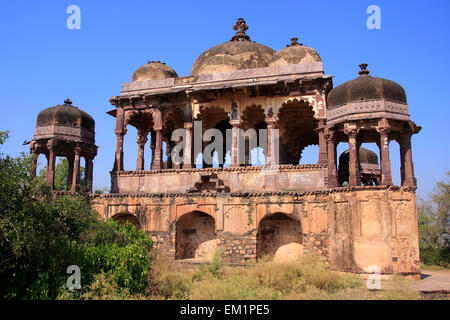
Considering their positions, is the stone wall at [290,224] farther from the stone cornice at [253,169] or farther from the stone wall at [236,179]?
the stone cornice at [253,169]

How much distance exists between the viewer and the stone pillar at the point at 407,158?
1580 cm

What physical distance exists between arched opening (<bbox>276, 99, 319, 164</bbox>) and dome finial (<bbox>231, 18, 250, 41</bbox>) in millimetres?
5531

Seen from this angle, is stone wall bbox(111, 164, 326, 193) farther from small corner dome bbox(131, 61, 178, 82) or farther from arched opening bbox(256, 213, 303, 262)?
small corner dome bbox(131, 61, 178, 82)

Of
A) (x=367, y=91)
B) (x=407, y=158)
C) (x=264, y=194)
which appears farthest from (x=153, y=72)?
(x=407, y=158)

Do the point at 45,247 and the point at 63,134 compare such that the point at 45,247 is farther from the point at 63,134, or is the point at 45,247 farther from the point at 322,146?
the point at 322,146

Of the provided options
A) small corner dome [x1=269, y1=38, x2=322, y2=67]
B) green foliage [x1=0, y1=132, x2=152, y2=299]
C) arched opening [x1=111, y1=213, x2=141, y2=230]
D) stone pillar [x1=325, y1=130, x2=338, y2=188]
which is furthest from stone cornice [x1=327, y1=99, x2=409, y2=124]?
arched opening [x1=111, y1=213, x2=141, y2=230]

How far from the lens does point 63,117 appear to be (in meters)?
20.5

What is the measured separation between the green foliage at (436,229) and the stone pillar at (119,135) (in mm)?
16901

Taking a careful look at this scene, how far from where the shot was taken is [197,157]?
70.1 ft

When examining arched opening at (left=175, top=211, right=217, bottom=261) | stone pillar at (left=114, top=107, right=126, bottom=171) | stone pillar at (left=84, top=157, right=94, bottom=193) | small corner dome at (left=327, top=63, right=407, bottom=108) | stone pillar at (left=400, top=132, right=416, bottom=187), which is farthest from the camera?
stone pillar at (left=84, top=157, right=94, bottom=193)

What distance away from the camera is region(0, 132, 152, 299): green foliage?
32.4 ft

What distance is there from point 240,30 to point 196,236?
12.1 meters

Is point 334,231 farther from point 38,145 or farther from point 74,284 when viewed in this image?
point 38,145
